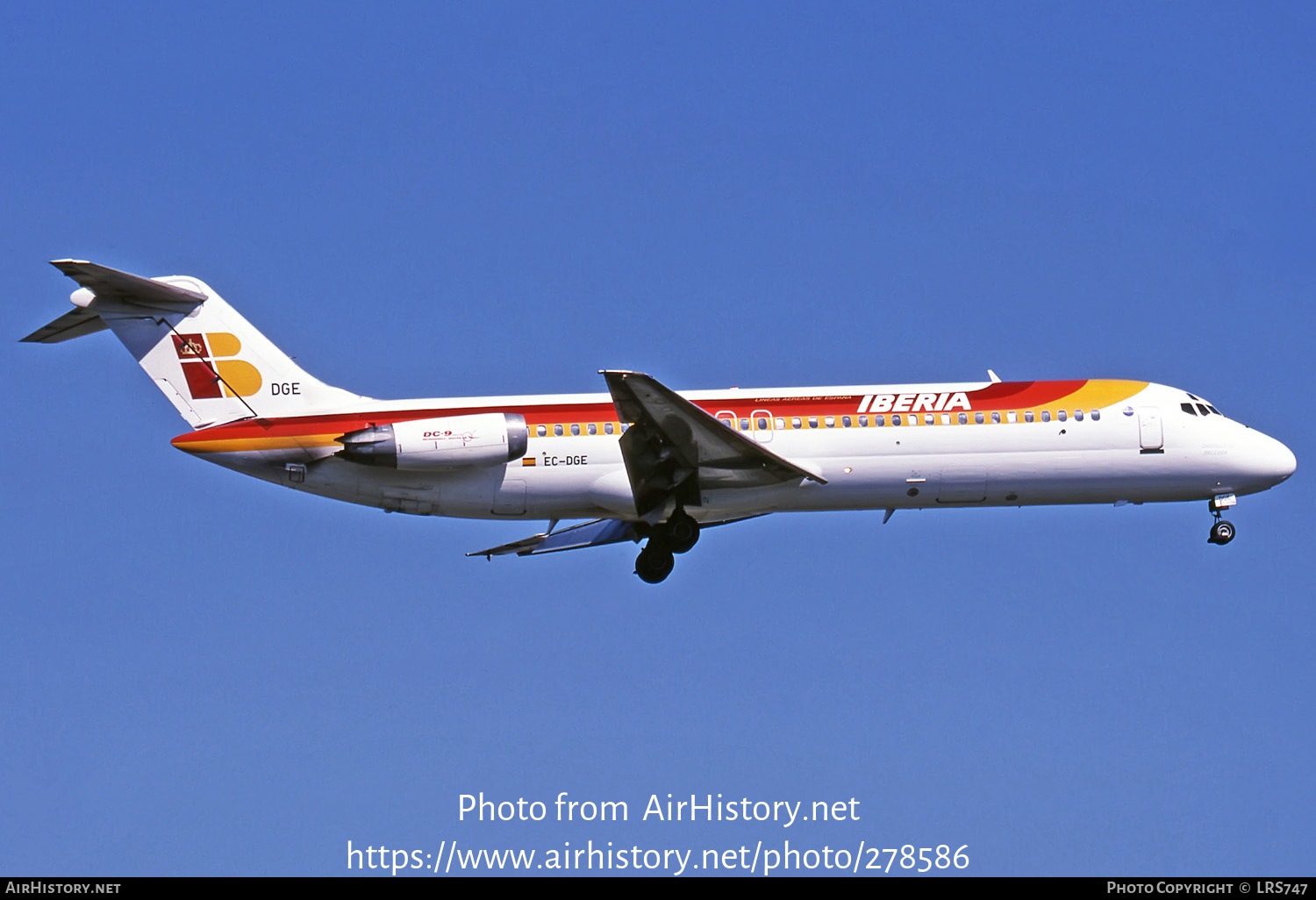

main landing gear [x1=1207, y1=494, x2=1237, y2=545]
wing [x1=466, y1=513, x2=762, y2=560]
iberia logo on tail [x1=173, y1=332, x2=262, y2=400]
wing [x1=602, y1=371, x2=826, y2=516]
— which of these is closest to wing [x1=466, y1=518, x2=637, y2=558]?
wing [x1=466, y1=513, x2=762, y2=560]

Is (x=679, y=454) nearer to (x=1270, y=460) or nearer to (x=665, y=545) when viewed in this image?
(x=665, y=545)

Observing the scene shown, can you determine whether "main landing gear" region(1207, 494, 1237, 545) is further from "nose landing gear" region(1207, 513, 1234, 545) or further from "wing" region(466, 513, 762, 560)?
"wing" region(466, 513, 762, 560)

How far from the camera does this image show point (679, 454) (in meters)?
27.8

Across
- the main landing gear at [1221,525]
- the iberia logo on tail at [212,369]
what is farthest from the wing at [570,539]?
the main landing gear at [1221,525]

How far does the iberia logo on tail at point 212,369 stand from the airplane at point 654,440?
30 mm

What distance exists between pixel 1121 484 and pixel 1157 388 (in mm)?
2024

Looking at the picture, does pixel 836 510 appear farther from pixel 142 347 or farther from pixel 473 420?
pixel 142 347

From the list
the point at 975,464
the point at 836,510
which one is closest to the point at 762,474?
the point at 836,510

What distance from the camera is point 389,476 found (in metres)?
27.5

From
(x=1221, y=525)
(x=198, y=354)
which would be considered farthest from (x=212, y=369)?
(x=1221, y=525)

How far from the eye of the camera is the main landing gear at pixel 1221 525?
30.0 metres

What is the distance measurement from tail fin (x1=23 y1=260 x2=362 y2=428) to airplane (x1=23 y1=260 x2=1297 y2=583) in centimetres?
3

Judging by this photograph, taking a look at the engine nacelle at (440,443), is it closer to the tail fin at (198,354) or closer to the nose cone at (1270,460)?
the tail fin at (198,354)
